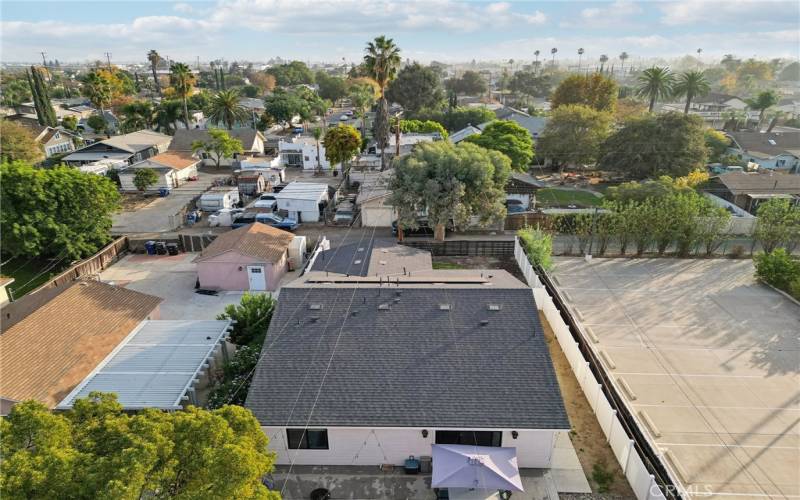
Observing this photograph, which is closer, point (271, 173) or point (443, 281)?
point (443, 281)


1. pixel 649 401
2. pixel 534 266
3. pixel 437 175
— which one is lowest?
pixel 649 401

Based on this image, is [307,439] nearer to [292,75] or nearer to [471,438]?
[471,438]

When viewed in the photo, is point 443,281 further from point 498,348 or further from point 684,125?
point 684,125

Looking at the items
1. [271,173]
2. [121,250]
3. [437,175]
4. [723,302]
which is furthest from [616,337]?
[271,173]

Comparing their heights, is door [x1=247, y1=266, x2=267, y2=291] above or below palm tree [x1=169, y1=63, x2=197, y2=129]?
below

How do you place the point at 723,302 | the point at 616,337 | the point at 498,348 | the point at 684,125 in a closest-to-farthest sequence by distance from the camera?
the point at 498,348 → the point at 616,337 → the point at 723,302 → the point at 684,125

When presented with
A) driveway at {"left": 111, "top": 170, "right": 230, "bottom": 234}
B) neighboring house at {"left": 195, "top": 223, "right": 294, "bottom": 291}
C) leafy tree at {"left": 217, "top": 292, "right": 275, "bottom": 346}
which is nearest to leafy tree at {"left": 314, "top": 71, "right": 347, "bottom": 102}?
driveway at {"left": 111, "top": 170, "right": 230, "bottom": 234}

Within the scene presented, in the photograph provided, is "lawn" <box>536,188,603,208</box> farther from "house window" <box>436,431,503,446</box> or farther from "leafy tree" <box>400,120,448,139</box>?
"house window" <box>436,431,503,446</box>
